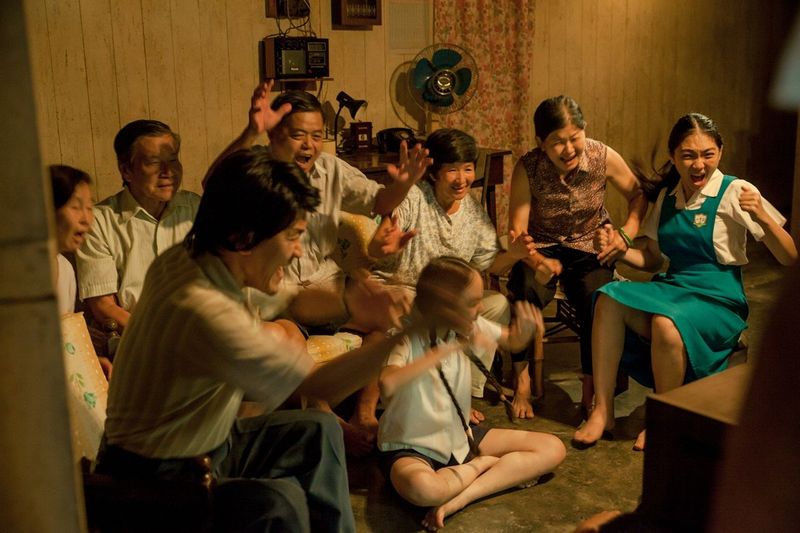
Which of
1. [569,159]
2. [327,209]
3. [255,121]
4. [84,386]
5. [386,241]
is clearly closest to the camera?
[84,386]

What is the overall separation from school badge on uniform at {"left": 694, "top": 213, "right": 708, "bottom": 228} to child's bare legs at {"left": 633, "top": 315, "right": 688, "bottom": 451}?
1.25 feet

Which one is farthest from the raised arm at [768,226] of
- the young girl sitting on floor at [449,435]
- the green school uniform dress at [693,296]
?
the young girl sitting on floor at [449,435]

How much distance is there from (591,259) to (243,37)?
2.34 m

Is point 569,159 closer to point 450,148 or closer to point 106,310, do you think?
point 450,148

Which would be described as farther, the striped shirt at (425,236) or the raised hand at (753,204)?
the striped shirt at (425,236)

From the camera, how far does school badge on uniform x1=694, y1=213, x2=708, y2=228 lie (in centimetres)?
324

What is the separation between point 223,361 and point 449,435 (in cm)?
125

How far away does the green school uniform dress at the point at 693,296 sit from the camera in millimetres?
3168

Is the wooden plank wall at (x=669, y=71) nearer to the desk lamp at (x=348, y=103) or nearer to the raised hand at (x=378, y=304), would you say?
the desk lamp at (x=348, y=103)

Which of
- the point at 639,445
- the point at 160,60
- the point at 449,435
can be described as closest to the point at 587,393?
the point at 639,445

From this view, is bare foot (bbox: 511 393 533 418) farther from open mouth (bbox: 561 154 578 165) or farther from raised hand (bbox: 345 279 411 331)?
raised hand (bbox: 345 279 411 331)

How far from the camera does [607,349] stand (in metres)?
3.30

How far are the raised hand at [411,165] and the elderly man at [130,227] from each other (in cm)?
77

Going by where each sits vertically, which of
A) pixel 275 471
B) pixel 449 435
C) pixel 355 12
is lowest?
pixel 449 435
